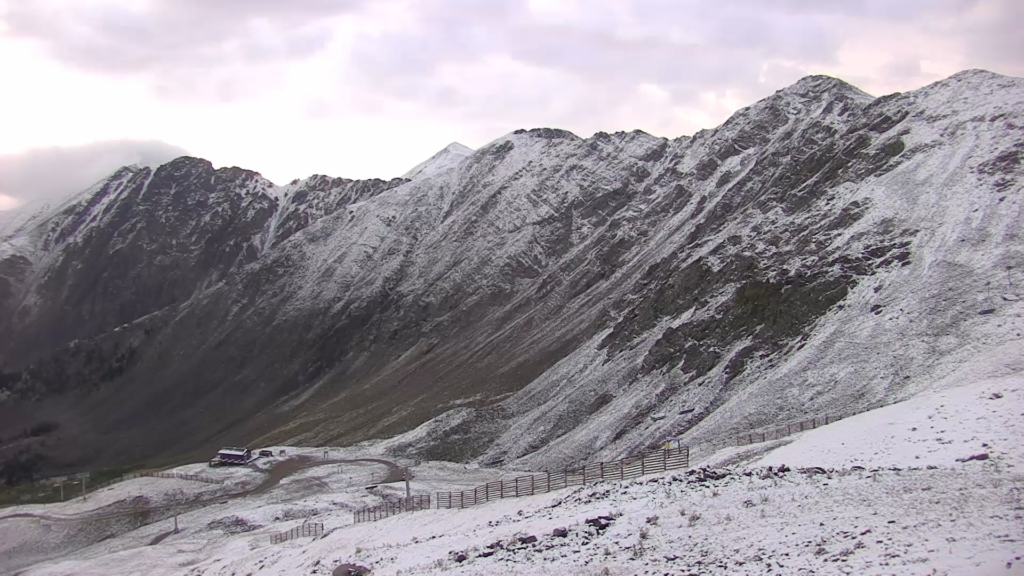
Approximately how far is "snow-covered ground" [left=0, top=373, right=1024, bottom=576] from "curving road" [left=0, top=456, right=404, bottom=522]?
2914cm

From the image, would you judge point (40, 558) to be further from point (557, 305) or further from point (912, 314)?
point (557, 305)

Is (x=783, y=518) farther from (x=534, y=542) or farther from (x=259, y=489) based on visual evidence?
(x=259, y=489)

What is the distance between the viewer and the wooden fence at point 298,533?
49812mm

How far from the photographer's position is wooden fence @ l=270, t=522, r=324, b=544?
1961 inches

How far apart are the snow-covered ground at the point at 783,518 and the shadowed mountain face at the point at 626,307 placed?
22.3 metres

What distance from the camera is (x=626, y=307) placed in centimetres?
10869

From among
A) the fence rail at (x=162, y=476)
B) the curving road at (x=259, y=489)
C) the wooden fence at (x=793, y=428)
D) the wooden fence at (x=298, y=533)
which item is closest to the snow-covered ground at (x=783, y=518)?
the wooden fence at (x=298, y=533)

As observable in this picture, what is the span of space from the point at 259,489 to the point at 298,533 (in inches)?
1245

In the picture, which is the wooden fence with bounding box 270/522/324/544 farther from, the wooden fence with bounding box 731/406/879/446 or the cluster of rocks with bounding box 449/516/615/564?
the wooden fence with bounding box 731/406/879/446

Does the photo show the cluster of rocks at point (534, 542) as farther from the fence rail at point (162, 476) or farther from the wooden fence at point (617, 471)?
the fence rail at point (162, 476)

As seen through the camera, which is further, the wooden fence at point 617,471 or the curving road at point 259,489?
the curving road at point 259,489

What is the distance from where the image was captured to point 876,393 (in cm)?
5469

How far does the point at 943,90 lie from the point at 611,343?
6029 cm

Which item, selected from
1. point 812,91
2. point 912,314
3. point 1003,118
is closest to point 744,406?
point 912,314
